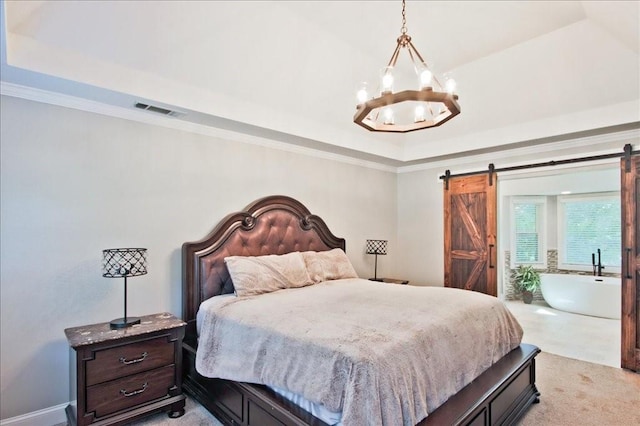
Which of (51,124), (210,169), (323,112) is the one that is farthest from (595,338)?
(51,124)

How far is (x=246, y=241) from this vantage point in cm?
368

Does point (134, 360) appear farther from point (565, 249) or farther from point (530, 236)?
point (565, 249)

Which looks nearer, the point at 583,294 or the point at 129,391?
the point at 129,391

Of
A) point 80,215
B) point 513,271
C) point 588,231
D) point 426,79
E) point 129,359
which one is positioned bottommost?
point 513,271

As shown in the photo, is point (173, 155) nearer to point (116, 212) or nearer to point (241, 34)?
point (116, 212)

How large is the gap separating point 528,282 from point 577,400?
4262 millimetres

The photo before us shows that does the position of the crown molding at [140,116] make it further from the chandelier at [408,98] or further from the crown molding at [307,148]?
the chandelier at [408,98]

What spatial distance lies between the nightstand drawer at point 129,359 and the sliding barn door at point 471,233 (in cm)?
398

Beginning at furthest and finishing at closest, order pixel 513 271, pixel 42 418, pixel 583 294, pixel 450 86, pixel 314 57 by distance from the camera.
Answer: pixel 513 271, pixel 583 294, pixel 314 57, pixel 42 418, pixel 450 86

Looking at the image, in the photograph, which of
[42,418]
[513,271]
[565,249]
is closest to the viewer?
[42,418]

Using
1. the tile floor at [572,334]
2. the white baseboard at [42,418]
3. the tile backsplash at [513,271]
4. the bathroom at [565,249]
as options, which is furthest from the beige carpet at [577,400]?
the tile backsplash at [513,271]

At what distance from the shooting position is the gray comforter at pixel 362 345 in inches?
66.6

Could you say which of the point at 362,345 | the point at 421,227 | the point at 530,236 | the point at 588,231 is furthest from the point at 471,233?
the point at 362,345

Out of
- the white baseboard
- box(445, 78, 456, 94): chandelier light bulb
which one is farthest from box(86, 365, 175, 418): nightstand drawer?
box(445, 78, 456, 94): chandelier light bulb
